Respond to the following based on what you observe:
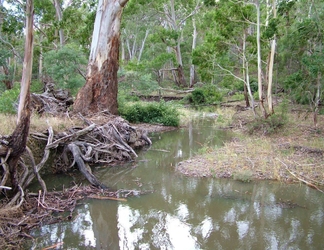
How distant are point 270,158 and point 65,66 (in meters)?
9.44

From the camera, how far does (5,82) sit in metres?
20.8

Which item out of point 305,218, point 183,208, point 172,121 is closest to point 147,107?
point 172,121

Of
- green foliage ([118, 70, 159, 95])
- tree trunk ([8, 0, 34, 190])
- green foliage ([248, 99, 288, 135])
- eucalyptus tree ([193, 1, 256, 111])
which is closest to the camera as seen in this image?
tree trunk ([8, 0, 34, 190])

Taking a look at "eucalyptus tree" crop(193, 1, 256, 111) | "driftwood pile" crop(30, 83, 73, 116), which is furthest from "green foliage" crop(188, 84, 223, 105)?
"driftwood pile" crop(30, 83, 73, 116)

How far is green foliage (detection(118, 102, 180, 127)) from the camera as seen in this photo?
15.7m

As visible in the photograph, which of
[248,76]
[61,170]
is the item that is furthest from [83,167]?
[248,76]

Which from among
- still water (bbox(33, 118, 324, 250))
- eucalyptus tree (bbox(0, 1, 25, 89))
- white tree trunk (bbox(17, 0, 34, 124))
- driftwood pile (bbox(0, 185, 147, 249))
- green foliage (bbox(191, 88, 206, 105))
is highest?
eucalyptus tree (bbox(0, 1, 25, 89))

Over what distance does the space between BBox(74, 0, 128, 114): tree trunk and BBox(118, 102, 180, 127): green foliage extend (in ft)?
10.4

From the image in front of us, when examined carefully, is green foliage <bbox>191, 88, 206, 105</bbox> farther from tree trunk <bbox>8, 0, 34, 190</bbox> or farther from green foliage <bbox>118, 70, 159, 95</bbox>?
tree trunk <bbox>8, 0, 34, 190</bbox>

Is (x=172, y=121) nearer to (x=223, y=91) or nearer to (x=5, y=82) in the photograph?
(x=223, y=91)

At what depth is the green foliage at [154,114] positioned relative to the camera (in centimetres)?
1570

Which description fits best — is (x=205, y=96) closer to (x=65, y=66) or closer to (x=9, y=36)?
(x=65, y=66)

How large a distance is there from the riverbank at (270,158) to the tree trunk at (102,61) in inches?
183

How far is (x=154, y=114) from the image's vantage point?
635 inches
